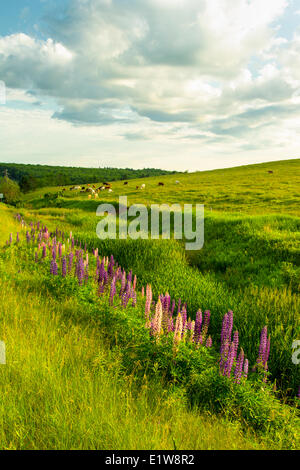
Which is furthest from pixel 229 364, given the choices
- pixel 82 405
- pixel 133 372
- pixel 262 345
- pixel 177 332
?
pixel 82 405

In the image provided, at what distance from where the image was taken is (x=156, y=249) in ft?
34.0

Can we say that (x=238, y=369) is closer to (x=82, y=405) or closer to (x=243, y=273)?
(x=82, y=405)

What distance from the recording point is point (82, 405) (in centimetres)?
292

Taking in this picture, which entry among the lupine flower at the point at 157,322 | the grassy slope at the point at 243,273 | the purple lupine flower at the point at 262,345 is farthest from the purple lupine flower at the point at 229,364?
the grassy slope at the point at 243,273

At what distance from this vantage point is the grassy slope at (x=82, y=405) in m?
2.58

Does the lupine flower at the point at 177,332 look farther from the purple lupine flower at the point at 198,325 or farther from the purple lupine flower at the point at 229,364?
→ the purple lupine flower at the point at 229,364

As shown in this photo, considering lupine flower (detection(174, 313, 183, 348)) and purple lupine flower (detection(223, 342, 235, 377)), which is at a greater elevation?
lupine flower (detection(174, 313, 183, 348))

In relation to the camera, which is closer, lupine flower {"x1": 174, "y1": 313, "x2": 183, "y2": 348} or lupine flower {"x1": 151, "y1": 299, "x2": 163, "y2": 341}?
lupine flower {"x1": 174, "y1": 313, "x2": 183, "y2": 348}

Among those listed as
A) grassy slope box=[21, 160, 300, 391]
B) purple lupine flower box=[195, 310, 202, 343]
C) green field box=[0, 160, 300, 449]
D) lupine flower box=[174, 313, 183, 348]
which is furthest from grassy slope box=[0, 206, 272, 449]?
grassy slope box=[21, 160, 300, 391]

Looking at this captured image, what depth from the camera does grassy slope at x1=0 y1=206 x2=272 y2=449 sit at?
258 cm

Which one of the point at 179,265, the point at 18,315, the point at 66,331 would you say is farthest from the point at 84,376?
the point at 179,265

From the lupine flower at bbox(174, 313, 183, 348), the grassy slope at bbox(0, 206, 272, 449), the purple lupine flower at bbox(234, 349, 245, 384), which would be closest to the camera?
the grassy slope at bbox(0, 206, 272, 449)

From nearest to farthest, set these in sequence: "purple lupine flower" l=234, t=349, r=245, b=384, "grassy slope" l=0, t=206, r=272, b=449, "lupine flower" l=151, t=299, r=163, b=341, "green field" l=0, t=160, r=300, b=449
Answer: "grassy slope" l=0, t=206, r=272, b=449 → "green field" l=0, t=160, r=300, b=449 → "purple lupine flower" l=234, t=349, r=245, b=384 → "lupine flower" l=151, t=299, r=163, b=341

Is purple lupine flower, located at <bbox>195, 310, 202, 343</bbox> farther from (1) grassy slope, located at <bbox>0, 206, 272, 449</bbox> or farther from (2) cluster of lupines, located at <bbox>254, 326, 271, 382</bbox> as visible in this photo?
(1) grassy slope, located at <bbox>0, 206, 272, 449</bbox>
